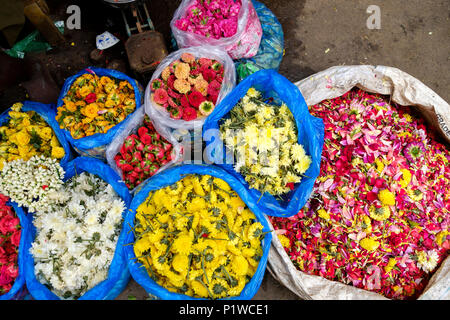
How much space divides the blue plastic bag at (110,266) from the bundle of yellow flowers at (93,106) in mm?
240

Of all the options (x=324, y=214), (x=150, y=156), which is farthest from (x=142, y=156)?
(x=324, y=214)

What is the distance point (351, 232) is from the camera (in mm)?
2029

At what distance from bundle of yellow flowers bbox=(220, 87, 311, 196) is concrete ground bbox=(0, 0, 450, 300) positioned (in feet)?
3.79

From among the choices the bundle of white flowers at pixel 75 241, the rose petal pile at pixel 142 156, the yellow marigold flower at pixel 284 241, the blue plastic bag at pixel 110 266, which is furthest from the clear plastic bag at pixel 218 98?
the yellow marigold flower at pixel 284 241

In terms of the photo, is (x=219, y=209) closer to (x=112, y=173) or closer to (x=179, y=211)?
(x=179, y=211)

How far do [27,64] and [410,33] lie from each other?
145 inches

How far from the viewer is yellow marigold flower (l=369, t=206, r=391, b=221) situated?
1982 mm

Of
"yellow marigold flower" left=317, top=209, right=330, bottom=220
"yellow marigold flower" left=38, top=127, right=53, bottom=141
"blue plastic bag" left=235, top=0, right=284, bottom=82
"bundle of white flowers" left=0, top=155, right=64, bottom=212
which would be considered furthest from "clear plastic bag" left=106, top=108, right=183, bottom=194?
"yellow marigold flower" left=317, top=209, right=330, bottom=220

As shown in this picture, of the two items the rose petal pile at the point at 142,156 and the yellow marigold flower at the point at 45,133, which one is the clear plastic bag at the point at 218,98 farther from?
the yellow marigold flower at the point at 45,133

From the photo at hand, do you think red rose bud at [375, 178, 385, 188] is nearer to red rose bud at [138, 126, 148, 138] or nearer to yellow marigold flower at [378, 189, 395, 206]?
yellow marigold flower at [378, 189, 395, 206]

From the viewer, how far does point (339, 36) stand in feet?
9.96

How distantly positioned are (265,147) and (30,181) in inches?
60.1

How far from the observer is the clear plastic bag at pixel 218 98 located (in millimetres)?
2080

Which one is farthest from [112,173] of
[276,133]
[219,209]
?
[276,133]
